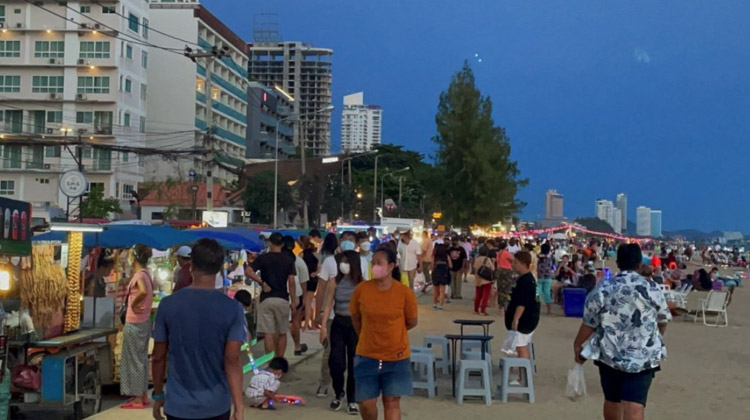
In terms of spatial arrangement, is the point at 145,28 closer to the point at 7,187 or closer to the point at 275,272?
the point at 7,187

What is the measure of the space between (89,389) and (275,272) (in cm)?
265

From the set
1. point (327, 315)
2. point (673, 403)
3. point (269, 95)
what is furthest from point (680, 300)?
point (269, 95)

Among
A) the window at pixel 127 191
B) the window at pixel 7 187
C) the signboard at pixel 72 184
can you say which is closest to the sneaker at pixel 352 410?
the signboard at pixel 72 184

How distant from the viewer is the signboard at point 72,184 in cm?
1859

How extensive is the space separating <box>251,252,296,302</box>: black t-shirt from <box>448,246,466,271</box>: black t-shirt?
13.4m

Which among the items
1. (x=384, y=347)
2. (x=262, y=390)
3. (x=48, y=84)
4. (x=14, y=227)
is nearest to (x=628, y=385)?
(x=384, y=347)

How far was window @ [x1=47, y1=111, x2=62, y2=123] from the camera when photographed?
6575 cm

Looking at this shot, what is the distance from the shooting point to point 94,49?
65.0 metres

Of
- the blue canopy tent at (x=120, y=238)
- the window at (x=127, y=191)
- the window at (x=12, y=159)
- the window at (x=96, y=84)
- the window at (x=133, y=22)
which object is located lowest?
the blue canopy tent at (x=120, y=238)

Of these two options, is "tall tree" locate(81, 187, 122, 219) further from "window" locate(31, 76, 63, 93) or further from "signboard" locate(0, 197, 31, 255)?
"signboard" locate(0, 197, 31, 255)

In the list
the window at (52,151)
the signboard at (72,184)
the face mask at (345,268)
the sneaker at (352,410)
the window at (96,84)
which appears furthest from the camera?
the window at (96,84)

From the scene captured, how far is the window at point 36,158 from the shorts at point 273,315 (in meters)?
59.0

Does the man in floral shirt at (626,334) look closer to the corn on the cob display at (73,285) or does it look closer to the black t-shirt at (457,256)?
the corn on the cob display at (73,285)

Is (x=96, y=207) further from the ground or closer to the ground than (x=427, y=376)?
further from the ground
